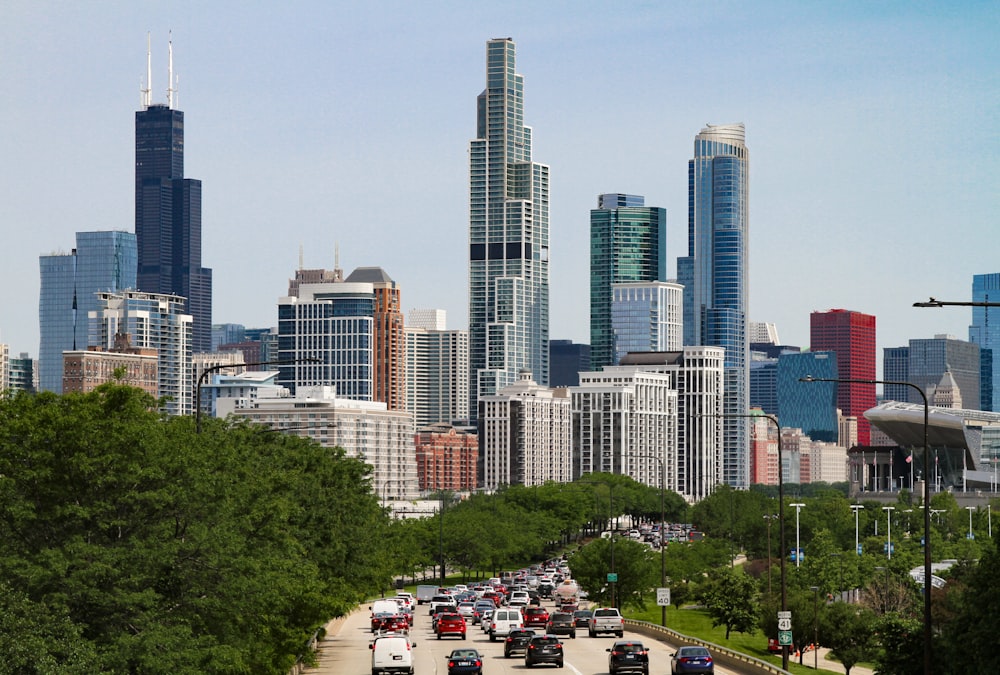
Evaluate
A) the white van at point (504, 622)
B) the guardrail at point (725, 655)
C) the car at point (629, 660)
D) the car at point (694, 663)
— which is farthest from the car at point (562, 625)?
the car at point (694, 663)

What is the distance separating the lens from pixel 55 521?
140ft

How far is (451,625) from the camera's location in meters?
93.4

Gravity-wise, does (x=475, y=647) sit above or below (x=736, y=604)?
below

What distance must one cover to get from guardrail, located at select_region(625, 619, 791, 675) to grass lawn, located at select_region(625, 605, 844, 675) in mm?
2046

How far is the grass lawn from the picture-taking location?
84812 mm

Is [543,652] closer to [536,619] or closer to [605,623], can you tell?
[605,623]

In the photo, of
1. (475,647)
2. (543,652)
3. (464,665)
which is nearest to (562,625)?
(475,647)

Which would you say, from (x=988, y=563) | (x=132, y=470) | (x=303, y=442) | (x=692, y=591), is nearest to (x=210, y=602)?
(x=132, y=470)

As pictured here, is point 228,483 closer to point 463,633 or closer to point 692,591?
point 463,633

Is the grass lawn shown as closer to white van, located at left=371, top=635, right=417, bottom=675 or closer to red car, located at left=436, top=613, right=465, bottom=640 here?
red car, located at left=436, top=613, right=465, bottom=640

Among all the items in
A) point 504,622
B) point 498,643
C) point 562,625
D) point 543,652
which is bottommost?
point 498,643

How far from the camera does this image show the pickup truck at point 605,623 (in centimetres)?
9325

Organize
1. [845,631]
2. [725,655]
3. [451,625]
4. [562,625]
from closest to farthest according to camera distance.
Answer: [725,655]
[845,631]
[562,625]
[451,625]

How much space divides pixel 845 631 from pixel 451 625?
21.0m
